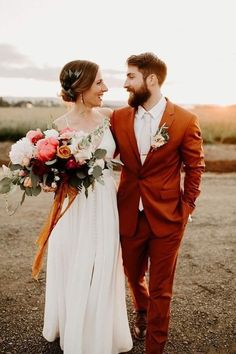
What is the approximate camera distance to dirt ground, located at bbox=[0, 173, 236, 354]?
402 centimetres

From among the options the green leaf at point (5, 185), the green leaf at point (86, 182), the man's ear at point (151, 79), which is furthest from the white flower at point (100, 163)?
the man's ear at point (151, 79)

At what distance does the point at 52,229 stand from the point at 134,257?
0.66 meters

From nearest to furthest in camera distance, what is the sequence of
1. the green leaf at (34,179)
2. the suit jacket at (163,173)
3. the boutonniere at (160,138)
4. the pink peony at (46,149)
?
1. the pink peony at (46,149)
2. the green leaf at (34,179)
3. the boutonniere at (160,138)
4. the suit jacket at (163,173)

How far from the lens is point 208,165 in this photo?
44.2 feet

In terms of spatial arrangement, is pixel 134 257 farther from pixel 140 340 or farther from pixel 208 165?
pixel 208 165

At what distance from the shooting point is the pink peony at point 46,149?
10.2ft

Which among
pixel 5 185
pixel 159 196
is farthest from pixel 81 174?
pixel 159 196

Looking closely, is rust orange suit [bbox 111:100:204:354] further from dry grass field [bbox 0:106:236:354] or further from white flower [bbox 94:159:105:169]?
dry grass field [bbox 0:106:236:354]

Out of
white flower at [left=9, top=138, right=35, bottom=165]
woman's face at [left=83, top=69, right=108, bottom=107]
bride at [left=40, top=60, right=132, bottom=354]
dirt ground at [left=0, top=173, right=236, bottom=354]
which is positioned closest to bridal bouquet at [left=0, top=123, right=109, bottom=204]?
white flower at [left=9, top=138, right=35, bottom=165]

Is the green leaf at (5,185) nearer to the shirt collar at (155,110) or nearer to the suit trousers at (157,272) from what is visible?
the suit trousers at (157,272)

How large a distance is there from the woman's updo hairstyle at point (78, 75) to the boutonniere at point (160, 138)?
71cm

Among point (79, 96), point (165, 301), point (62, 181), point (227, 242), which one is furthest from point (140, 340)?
point (227, 242)

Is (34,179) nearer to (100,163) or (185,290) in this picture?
(100,163)

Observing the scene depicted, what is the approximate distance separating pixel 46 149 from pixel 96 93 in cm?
88
